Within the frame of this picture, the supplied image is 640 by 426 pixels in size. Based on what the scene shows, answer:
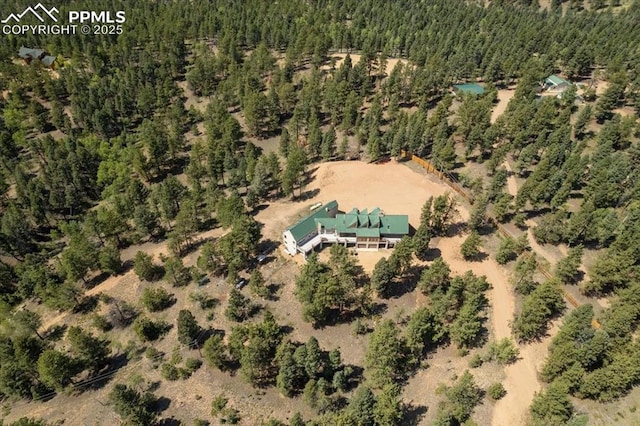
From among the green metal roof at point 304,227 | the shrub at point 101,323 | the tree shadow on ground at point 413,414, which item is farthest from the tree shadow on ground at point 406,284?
the shrub at point 101,323

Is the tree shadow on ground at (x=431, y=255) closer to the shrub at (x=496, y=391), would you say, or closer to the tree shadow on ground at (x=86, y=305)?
the shrub at (x=496, y=391)

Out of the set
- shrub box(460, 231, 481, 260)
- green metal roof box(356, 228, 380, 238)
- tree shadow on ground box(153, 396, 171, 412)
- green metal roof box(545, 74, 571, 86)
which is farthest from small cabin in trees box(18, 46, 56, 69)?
green metal roof box(545, 74, 571, 86)

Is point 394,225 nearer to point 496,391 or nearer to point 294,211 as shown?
point 294,211

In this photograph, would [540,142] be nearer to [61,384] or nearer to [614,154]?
[614,154]

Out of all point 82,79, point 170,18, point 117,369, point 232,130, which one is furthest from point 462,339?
point 170,18

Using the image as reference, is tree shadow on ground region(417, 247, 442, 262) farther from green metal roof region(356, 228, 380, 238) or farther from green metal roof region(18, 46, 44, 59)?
green metal roof region(18, 46, 44, 59)

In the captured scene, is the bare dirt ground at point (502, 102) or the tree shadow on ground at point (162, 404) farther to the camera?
the bare dirt ground at point (502, 102)
